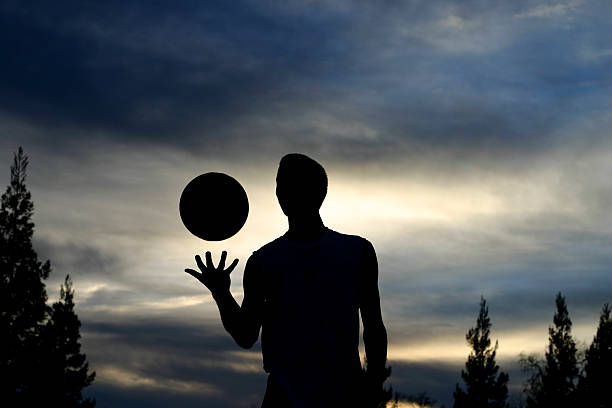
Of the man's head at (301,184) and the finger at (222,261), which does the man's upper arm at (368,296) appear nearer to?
the man's head at (301,184)

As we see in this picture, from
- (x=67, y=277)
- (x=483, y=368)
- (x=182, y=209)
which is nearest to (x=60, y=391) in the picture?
(x=67, y=277)

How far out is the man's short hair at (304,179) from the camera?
5254mm

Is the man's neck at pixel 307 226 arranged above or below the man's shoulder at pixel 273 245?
above

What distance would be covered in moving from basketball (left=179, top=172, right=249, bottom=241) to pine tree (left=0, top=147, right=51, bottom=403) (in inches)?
1825

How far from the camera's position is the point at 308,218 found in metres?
5.34

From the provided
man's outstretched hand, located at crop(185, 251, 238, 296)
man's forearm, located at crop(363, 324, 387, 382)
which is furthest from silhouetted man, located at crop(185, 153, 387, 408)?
man's outstretched hand, located at crop(185, 251, 238, 296)

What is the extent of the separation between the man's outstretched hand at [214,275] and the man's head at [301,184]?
714 mm

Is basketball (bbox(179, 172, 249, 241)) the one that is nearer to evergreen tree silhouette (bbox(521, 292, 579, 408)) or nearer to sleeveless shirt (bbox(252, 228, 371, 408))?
sleeveless shirt (bbox(252, 228, 371, 408))

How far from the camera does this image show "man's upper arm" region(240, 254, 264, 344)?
5.37 m

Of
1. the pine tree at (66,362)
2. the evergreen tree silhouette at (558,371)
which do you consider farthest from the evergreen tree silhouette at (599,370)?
the pine tree at (66,362)

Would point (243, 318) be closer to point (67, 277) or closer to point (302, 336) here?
point (302, 336)

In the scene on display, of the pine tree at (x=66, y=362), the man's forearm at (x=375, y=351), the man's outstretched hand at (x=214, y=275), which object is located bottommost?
the man's forearm at (x=375, y=351)

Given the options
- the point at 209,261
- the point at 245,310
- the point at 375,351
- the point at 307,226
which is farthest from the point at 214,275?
the point at 375,351

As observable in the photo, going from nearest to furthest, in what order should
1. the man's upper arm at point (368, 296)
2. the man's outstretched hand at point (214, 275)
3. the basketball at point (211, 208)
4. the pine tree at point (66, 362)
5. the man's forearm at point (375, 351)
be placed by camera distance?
1. the man's forearm at point (375, 351)
2. the man's upper arm at point (368, 296)
3. the man's outstretched hand at point (214, 275)
4. the basketball at point (211, 208)
5. the pine tree at point (66, 362)
